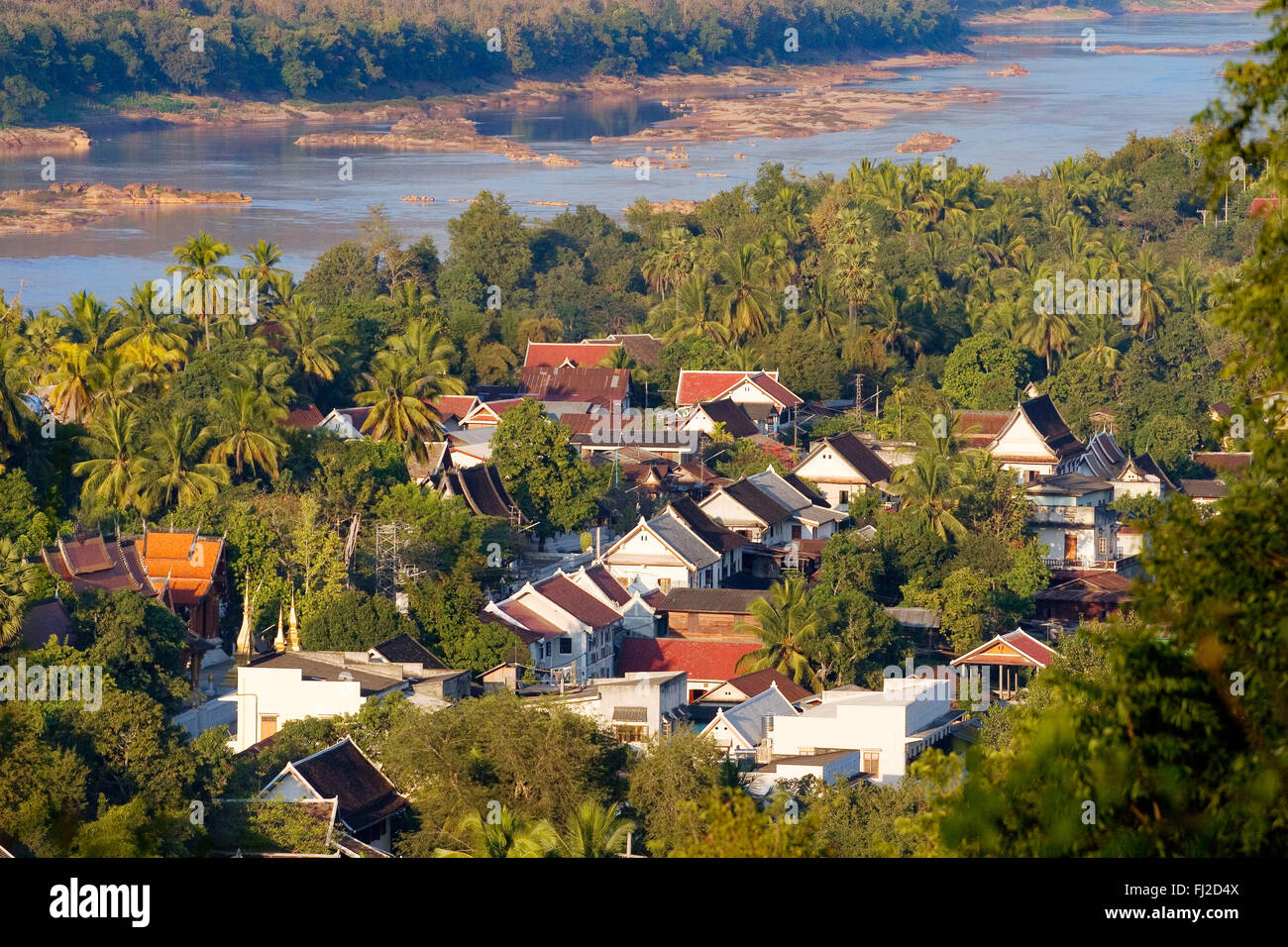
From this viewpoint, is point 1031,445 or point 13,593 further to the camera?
point 1031,445

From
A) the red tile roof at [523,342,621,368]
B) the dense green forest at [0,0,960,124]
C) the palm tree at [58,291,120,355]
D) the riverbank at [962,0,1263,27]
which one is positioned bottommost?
the red tile roof at [523,342,621,368]

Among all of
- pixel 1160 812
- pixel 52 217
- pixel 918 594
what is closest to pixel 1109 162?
pixel 52 217

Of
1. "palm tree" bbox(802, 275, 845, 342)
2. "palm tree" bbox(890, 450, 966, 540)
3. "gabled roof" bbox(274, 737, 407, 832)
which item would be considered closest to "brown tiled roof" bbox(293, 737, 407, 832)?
"gabled roof" bbox(274, 737, 407, 832)

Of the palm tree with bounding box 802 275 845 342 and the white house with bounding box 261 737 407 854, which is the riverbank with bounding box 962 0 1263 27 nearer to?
the palm tree with bounding box 802 275 845 342

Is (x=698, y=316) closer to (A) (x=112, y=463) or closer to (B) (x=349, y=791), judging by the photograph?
(A) (x=112, y=463)

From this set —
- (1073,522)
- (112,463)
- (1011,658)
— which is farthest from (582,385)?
(1011,658)

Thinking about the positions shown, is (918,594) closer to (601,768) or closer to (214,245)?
(601,768)

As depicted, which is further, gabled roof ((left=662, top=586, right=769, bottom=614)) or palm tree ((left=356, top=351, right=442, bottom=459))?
palm tree ((left=356, top=351, right=442, bottom=459))
